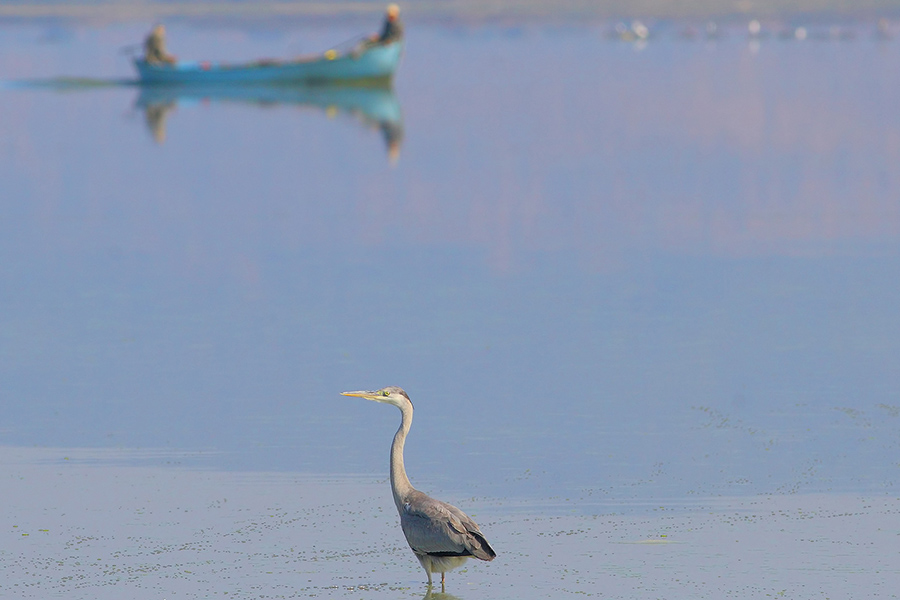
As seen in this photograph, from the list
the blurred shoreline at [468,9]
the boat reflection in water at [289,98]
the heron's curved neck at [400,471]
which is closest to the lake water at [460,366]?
the heron's curved neck at [400,471]

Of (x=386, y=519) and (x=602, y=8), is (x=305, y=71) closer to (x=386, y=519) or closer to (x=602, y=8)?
(x=386, y=519)

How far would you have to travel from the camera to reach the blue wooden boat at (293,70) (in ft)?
153

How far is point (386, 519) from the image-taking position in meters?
9.19

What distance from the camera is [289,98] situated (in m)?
48.9

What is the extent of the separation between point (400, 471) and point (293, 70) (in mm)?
39618

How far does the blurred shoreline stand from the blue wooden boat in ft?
226

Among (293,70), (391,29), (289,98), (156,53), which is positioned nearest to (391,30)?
(391,29)

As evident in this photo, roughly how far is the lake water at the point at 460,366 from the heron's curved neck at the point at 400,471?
0.41 m

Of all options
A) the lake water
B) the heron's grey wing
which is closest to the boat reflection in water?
the lake water

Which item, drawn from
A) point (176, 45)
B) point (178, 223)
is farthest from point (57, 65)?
point (178, 223)

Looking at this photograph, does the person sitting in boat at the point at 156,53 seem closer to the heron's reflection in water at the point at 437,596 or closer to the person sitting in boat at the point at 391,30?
the person sitting in boat at the point at 391,30

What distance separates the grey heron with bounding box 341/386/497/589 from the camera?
7.90 metres

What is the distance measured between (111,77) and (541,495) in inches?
2049

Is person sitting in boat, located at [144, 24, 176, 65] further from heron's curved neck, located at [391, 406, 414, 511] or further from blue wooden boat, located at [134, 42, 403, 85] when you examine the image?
heron's curved neck, located at [391, 406, 414, 511]
